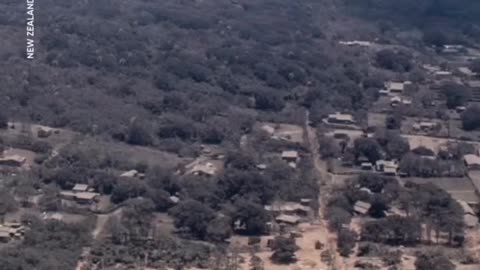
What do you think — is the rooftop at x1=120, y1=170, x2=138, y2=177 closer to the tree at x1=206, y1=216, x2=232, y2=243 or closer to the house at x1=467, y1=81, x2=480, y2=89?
the tree at x1=206, y1=216, x2=232, y2=243

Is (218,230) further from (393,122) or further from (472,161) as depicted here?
(393,122)

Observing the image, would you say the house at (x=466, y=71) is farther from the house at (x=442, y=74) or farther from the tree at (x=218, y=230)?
the tree at (x=218, y=230)

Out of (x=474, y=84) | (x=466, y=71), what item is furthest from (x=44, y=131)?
(x=466, y=71)

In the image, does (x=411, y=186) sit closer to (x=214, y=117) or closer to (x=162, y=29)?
(x=214, y=117)

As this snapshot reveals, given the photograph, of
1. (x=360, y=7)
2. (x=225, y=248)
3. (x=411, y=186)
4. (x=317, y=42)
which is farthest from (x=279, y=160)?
(x=360, y=7)

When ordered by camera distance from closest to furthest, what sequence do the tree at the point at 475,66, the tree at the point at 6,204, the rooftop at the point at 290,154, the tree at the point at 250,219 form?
the tree at the point at 6,204
the tree at the point at 250,219
the rooftop at the point at 290,154
the tree at the point at 475,66

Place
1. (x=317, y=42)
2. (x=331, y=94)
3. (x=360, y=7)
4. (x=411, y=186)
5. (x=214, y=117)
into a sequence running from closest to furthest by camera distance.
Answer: (x=411, y=186)
(x=214, y=117)
(x=331, y=94)
(x=317, y=42)
(x=360, y=7)

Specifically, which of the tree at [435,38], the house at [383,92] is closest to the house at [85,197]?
the house at [383,92]
